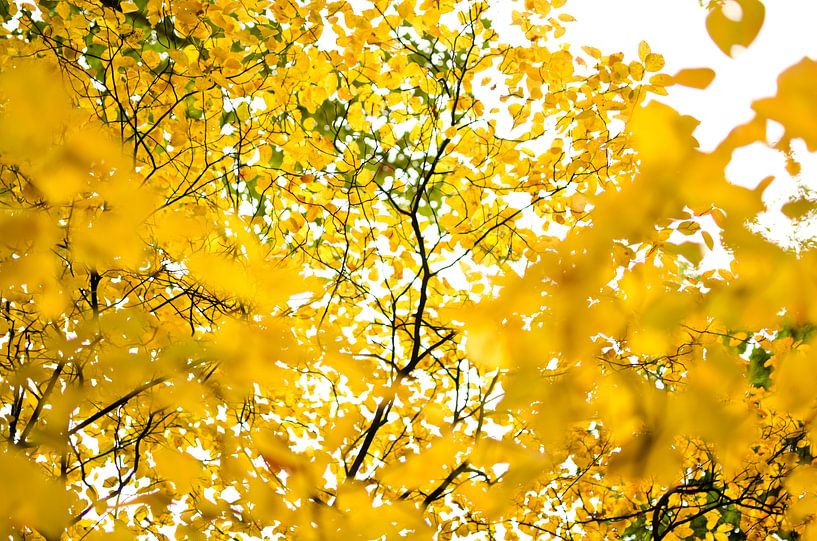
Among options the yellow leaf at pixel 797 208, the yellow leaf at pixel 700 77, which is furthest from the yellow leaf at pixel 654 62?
the yellow leaf at pixel 700 77

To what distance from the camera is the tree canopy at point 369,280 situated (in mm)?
1134

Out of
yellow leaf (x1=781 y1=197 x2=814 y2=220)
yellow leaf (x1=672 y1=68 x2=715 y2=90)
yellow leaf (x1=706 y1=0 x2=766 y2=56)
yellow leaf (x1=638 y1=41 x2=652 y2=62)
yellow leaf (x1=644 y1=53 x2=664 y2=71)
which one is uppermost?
yellow leaf (x1=638 y1=41 x2=652 y2=62)

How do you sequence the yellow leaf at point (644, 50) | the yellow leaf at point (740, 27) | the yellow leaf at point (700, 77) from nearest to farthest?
the yellow leaf at point (740, 27)
the yellow leaf at point (700, 77)
the yellow leaf at point (644, 50)

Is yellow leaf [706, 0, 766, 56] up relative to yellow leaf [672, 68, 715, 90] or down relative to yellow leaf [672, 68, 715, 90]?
down

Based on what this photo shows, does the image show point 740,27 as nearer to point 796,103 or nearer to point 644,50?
point 796,103

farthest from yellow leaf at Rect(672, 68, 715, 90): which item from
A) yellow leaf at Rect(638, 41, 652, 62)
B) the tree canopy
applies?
yellow leaf at Rect(638, 41, 652, 62)

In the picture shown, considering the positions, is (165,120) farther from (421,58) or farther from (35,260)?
(35,260)

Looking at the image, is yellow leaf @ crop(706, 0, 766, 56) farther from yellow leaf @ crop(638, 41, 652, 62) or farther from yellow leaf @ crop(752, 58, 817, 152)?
yellow leaf @ crop(638, 41, 652, 62)

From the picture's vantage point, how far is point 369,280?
3.56 metres

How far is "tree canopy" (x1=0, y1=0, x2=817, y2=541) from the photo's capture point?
113 cm

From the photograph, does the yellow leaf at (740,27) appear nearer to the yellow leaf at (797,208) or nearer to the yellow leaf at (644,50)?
the yellow leaf at (797,208)

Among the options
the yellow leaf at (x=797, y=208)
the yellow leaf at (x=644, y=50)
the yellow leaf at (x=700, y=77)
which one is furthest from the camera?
the yellow leaf at (x=644, y=50)

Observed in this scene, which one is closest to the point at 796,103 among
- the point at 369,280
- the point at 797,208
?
the point at 797,208

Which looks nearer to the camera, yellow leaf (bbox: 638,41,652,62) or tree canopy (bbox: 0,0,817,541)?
tree canopy (bbox: 0,0,817,541)
